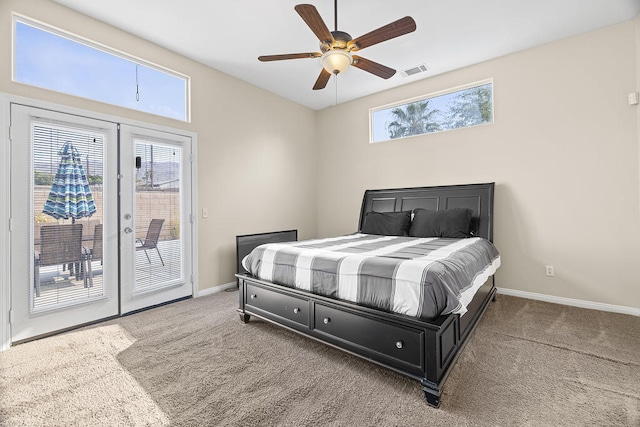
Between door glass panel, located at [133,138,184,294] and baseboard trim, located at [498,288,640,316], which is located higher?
door glass panel, located at [133,138,184,294]

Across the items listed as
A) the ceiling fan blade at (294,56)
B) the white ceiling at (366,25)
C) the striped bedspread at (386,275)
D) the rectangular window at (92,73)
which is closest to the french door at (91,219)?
the rectangular window at (92,73)

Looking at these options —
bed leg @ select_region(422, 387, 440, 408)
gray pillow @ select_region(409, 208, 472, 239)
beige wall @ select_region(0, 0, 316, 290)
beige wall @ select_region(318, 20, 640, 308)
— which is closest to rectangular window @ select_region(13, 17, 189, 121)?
beige wall @ select_region(0, 0, 316, 290)

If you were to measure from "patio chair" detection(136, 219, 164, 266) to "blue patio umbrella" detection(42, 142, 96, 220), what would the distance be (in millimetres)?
585

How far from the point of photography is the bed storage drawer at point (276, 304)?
2.29 meters

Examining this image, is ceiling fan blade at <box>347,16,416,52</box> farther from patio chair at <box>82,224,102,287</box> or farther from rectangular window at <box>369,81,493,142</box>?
patio chair at <box>82,224,102,287</box>

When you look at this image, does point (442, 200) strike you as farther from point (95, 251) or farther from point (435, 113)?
point (95, 251)

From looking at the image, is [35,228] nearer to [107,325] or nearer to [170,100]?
[107,325]

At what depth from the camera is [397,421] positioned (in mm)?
1508

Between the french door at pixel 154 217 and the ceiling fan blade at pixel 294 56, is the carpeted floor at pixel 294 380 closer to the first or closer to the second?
the french door at pixel 154 217

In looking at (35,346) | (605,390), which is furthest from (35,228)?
(605,390)

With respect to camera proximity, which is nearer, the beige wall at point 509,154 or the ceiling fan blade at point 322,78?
the ceiling fan blade at point 322,78

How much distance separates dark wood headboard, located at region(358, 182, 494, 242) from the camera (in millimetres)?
3574

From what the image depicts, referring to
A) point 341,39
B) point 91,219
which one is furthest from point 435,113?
point 91,219

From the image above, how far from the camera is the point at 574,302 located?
3191 millimetres
